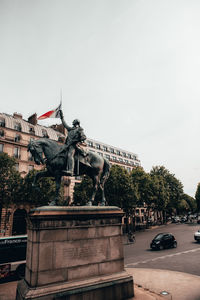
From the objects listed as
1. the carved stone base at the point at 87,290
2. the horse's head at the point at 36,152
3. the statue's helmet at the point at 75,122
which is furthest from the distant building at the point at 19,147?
the carved stone base at the point at 87,290

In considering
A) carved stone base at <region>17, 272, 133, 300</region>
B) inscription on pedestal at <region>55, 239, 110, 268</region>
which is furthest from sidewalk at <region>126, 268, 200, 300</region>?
inscription on pedestal at <region>55, 239, 110, 268</region>

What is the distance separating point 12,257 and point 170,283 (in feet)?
30.3

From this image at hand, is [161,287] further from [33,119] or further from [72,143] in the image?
[33,119]

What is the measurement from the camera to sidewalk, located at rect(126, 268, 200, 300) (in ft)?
25.9

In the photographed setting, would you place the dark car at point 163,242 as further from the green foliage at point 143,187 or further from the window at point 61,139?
the window at point 61,139

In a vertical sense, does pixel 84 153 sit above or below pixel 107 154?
below

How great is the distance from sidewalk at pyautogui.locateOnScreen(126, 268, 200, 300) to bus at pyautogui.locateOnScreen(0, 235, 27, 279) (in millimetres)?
6983

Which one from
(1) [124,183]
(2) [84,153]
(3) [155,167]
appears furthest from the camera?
(3) [155,167]

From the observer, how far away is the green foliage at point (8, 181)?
29.4m

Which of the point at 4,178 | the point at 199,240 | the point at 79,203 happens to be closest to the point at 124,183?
the point at 79,203

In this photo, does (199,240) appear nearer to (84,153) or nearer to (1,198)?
(84,153)

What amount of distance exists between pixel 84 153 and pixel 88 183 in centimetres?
2913

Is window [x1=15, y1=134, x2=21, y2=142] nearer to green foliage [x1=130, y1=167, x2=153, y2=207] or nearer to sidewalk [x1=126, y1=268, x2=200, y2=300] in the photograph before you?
green foliage [x1=130, y1=167, x2=153, y2=207]

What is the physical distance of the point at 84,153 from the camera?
29.0ft
